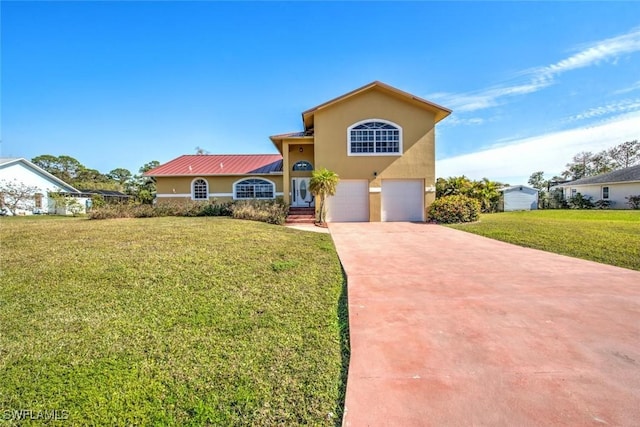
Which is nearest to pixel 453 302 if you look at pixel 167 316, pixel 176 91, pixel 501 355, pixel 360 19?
pixel 501 355

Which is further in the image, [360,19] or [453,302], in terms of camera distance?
[360,19]

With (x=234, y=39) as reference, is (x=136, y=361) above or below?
A: below

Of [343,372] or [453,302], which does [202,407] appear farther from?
[453,302]

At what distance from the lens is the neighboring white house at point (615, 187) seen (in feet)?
84.3

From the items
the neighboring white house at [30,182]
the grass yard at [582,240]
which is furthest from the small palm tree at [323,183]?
the neighboring white house at [30,182]

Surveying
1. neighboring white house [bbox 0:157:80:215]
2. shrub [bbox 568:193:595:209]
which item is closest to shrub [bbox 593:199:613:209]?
shrub [bbox 568:193:595:209]

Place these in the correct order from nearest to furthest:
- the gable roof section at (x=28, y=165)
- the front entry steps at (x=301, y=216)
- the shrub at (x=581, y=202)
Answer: the front entry steps at (x=301, y=216), the gable roof section at (x=28, y=165), the shrub at (x=581, y=202)

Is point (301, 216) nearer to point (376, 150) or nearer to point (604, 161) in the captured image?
point (376, 150)

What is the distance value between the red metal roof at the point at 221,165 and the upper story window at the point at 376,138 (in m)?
6.86

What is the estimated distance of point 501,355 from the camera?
3.08 meters

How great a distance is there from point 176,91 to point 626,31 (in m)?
20.9

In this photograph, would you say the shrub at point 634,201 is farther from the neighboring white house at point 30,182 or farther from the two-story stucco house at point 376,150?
the neighboring white house at point 30,182

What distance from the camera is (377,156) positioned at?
16.3 m

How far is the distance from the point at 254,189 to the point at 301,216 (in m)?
6.75
